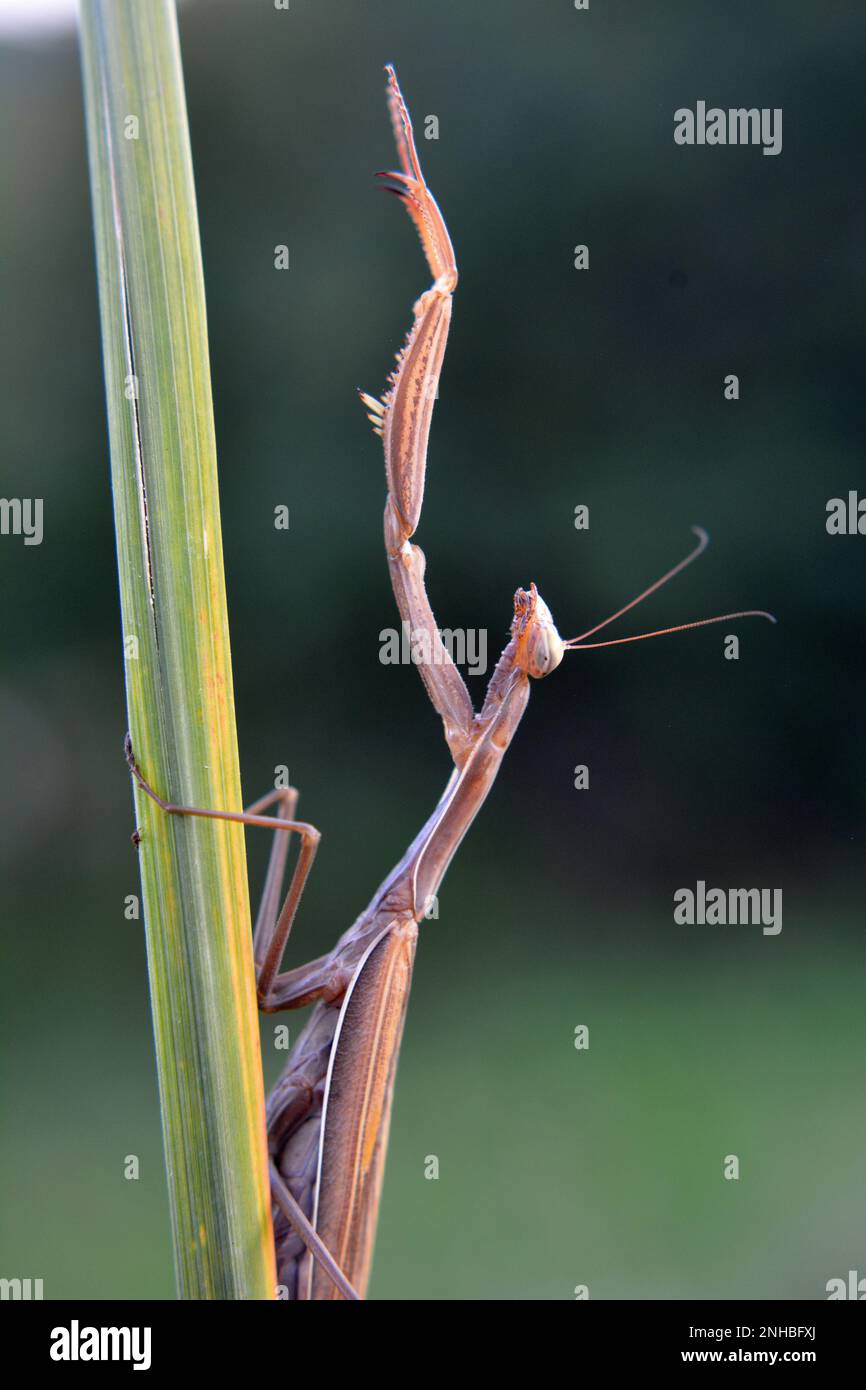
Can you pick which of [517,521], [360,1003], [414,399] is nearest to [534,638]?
[414,399]

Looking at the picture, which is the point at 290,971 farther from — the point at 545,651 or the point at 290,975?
the point at 545,651

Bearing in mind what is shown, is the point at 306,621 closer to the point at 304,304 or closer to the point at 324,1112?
the point at 304,304

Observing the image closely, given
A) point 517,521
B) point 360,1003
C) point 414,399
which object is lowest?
point 360,1003

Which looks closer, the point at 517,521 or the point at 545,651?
the point at 545,651

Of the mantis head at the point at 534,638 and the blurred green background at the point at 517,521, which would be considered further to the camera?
the blurred green background at the point at 517,521

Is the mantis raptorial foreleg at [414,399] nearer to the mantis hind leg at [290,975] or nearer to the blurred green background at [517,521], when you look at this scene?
the mantis hind leg at [290,975]

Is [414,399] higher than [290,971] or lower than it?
higher

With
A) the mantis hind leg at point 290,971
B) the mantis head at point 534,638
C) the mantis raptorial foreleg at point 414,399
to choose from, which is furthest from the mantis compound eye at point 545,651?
the mantis hind leg at point 290,971

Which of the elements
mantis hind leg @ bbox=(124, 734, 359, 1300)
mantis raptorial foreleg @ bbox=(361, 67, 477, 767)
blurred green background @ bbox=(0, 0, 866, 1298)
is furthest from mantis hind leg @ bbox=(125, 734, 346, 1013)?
blurred green background @ bbox=(0, 0, 866, 1298)
